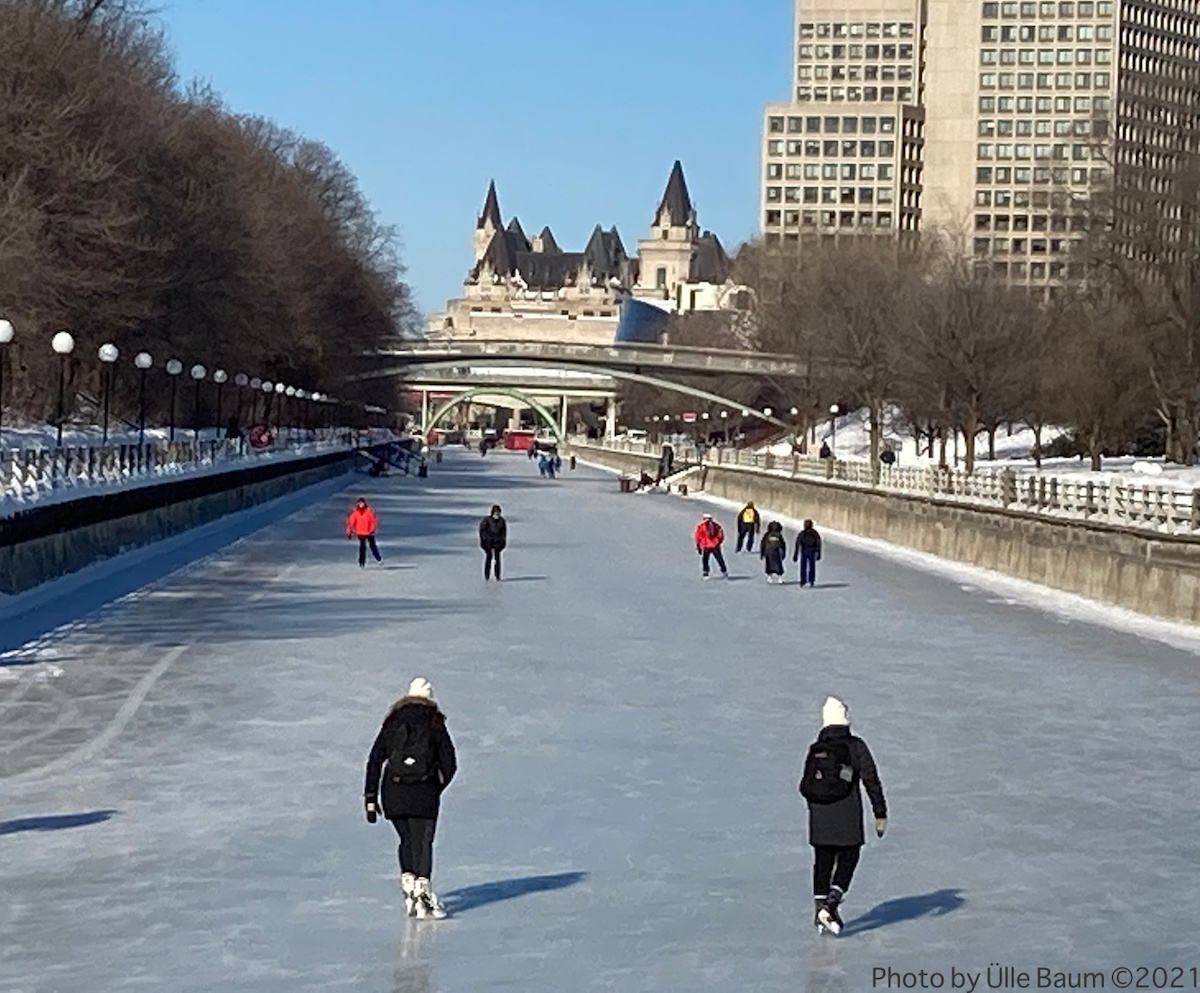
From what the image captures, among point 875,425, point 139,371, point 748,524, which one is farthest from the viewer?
point 875,425

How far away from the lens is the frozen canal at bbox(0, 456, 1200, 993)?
9312 millimetres

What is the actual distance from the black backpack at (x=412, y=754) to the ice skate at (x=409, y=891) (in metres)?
0.49

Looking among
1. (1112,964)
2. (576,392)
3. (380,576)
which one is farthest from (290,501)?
(576,392)

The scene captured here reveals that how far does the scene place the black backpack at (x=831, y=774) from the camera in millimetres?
9312

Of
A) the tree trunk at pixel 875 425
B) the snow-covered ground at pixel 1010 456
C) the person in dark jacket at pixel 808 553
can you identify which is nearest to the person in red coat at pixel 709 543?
the person in dark jacket at pixel 808 553

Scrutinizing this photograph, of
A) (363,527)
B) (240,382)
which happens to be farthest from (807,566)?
(240,382)

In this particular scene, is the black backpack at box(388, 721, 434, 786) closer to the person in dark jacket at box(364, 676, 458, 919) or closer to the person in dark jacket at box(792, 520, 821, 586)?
the person in dark jacket at box(364, 676, 458, 919)

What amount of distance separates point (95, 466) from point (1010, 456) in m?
48.2

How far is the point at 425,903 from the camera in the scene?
9.79 meters

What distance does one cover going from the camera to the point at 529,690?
18.5m

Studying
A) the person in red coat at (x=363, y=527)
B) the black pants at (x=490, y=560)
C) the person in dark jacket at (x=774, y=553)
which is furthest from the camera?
the person in red coat at (x=363, y=527)

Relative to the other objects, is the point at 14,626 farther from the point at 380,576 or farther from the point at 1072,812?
the point at 1072,812

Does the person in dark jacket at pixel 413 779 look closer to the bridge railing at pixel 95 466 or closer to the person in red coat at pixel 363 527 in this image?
the bridge railing at pixel 95 466

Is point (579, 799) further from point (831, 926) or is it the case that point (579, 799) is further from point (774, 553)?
point (774, 553)
